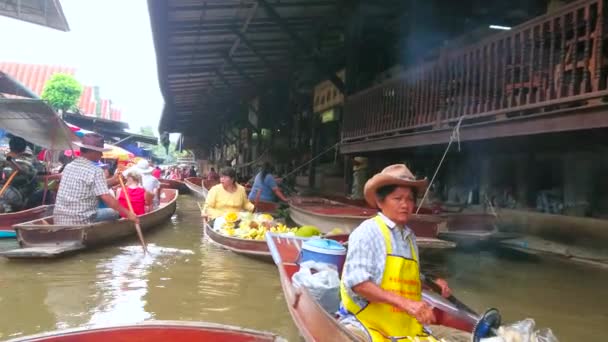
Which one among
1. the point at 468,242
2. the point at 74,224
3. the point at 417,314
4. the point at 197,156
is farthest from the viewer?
the point at 197,156

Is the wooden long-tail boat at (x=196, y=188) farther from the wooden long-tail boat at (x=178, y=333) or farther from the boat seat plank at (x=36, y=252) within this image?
the wooden long-tail boat at (x=178, y=333)

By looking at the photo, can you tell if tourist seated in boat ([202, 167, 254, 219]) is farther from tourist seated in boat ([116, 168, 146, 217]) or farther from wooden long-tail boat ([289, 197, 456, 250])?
tourist seated in boat ([116, 168, 146, 217])

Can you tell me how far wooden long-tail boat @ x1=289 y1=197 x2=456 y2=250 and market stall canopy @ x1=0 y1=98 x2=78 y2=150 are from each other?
16.3 feet

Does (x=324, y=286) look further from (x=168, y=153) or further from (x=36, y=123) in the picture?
(x=168, y=153)

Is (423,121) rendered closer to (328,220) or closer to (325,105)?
(328,220)

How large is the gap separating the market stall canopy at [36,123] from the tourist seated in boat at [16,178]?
620 mm

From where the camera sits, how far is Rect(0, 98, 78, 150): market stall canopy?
874cm

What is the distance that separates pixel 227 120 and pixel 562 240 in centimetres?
1994

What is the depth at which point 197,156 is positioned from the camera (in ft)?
156

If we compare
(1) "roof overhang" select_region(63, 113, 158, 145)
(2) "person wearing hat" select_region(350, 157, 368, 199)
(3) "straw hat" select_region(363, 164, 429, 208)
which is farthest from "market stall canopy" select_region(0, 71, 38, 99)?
(3) "straw hat" select_region(363, 164, 429, 208)

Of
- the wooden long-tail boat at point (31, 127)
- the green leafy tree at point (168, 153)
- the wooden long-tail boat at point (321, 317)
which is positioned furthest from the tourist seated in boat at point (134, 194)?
the green leafy tree at point (168, 153)

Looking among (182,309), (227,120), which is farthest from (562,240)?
(227,120)

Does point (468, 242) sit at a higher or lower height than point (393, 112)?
lower

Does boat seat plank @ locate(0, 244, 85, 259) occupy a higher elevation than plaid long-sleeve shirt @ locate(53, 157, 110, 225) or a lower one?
lower
